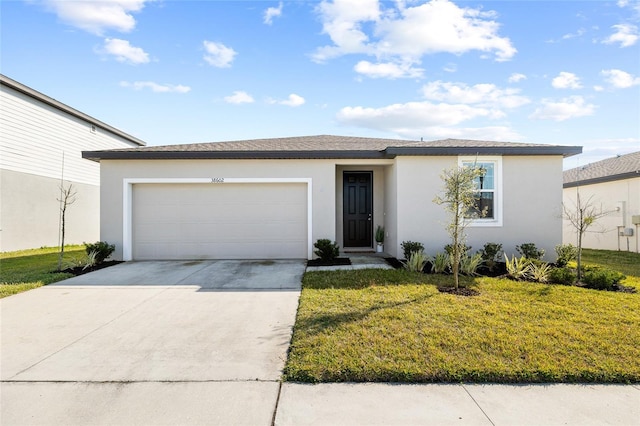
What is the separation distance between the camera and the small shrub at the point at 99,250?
865 cm

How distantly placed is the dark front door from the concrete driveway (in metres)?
4.37

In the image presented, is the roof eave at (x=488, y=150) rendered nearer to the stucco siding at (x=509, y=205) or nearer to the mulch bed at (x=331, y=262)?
the stucco siding at (x=509, y=205)

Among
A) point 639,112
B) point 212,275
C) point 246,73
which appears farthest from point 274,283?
point 639,112

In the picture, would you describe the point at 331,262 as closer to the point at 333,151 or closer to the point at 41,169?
the point at 333,151

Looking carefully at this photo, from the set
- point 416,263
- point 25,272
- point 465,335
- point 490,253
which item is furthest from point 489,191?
point 25,272

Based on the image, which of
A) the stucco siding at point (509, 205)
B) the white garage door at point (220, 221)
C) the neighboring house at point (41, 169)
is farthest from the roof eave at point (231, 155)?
the neighboring house at point (41, 169)

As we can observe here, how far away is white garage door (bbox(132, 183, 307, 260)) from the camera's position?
9.59m

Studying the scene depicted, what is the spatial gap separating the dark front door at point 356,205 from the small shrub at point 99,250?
681cm

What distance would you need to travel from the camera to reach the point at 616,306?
5.01 metres

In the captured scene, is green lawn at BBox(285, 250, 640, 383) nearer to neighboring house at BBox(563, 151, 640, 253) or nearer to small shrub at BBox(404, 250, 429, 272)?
small shrub at BBox(404, 250, 429, 272)

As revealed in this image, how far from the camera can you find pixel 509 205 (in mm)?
8859

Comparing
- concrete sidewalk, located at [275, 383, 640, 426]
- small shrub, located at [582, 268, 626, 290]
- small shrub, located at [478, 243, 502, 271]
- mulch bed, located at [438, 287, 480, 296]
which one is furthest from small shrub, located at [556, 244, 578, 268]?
concrete sidewalk, located at [275, 383, 640, 426]

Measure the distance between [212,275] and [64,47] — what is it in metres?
8.40

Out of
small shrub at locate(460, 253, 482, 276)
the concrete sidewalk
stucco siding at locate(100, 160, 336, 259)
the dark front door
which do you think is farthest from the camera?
the dark front door
